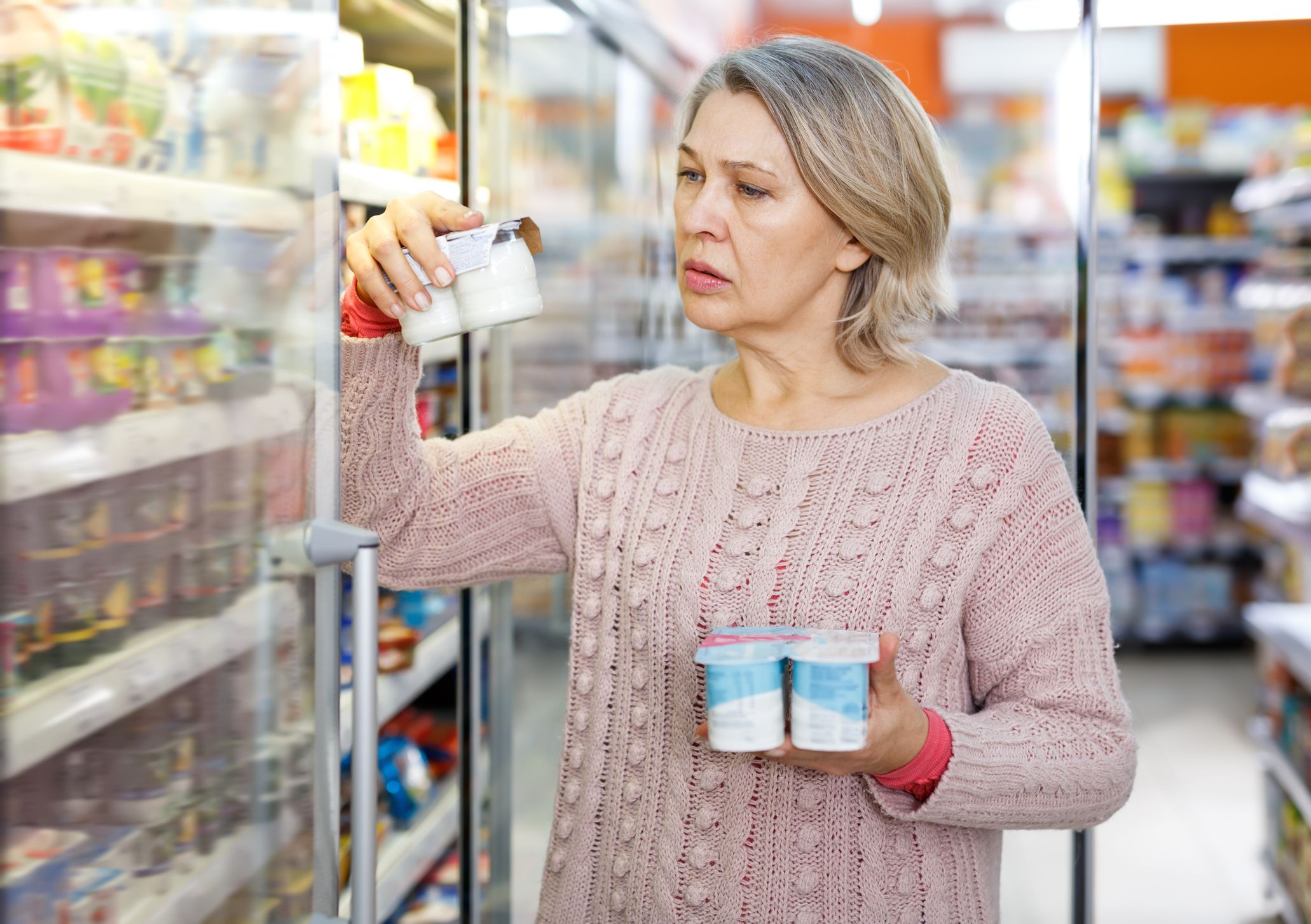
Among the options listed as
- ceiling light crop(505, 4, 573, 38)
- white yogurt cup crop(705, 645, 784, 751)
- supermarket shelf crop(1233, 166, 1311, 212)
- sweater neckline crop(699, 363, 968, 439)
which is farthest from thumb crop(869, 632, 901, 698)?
supermarket shelf crop(1233, 166, 1311, 212)

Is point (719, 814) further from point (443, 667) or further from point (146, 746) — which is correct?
point (443, 667)

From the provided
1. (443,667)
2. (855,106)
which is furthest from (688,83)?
(443,667)

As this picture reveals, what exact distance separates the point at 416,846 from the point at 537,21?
5.63 feet

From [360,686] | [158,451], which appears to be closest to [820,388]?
[360,686]

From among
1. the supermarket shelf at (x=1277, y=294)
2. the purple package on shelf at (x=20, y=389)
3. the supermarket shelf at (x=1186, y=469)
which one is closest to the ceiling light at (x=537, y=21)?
the purple package on shelf at (x=20, y=389)

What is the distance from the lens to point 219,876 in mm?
962

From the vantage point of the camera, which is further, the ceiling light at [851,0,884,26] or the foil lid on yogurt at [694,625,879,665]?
the ceiling light at [851,0,884,26]

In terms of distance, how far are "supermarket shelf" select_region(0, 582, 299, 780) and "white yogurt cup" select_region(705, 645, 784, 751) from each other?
0.39m

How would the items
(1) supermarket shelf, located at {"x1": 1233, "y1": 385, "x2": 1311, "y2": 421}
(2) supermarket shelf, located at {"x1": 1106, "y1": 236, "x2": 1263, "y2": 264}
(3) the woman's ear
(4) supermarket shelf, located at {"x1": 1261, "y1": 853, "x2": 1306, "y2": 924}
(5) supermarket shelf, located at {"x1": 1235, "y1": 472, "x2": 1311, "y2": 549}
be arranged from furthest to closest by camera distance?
(2) supermarket shelf, located at {"x1": 1106, "y1": 236, "x2": 1263, "y2": 264} < (1) supermarket shelf, located at {"x1": 1233, "y1": 385, "x2": 1311, "y2": 421} < (5) supermarket shelf, located at {"x1": 1235, "y1": 472, "x2": 1311, "y2": 549} < (4) supermarket shelf, located at {"x1": 1261, "y1": 853, "x2": 1306, "y2": 924} < (3) the woman's ear

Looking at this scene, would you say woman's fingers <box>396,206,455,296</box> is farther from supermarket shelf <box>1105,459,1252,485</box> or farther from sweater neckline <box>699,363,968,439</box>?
supermarket shelf <box>1105,459,1252,485</box>

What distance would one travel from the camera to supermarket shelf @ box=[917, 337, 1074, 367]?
191 cm

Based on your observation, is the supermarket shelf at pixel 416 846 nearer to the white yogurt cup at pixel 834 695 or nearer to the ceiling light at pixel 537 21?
the white yogurt cup at pixel 834 695

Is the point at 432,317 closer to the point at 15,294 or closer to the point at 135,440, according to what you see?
the point at 135,440

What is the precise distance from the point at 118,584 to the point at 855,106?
0.94 m
